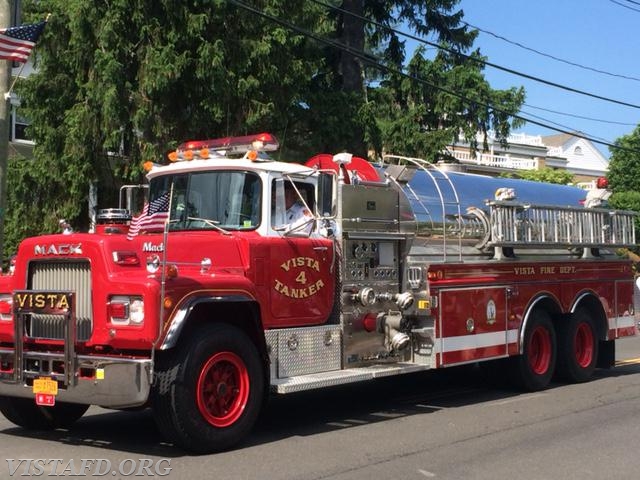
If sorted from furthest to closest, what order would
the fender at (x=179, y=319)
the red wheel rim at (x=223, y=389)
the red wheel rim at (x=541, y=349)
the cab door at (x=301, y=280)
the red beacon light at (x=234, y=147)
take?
1. the red wheel rim at (x=541, y=349)
2. the red beacon light at (x=234, y=147)
3. the cab door at (x=301, y=280)
4. the red wheel rim at (x=223, y=389)
5. the fender at (x=179, y=319)

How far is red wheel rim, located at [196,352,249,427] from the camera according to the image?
7.04 meters

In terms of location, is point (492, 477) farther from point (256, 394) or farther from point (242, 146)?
point (242, 146)

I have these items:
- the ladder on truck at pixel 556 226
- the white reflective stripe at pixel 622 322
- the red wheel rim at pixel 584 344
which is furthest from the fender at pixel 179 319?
the white reflective stripe at pixel 622 322

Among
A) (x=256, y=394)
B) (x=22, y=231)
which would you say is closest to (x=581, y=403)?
(x=256, y=394)

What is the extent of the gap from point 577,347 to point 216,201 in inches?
250

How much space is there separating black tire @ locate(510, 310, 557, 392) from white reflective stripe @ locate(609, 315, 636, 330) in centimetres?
152

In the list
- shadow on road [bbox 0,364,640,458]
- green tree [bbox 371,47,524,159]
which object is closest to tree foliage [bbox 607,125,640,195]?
green tree [bbox 371,47,524,159]

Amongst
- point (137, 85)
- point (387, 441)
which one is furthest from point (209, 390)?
point (137, 85)

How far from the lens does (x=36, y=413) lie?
8141 mm

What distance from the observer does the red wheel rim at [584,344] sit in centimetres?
1209

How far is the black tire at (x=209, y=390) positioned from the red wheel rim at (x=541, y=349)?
4.99m

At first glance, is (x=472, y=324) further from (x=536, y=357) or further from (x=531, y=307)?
(x=536, y=357)

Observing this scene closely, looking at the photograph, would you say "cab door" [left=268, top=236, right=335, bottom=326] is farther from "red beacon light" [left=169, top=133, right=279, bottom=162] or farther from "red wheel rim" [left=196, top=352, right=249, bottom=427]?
"red beacon light" [left=169, top=133, right=279, bottom=162]

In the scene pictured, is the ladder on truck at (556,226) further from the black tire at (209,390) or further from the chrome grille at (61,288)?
the chrome grille at (61,288)
